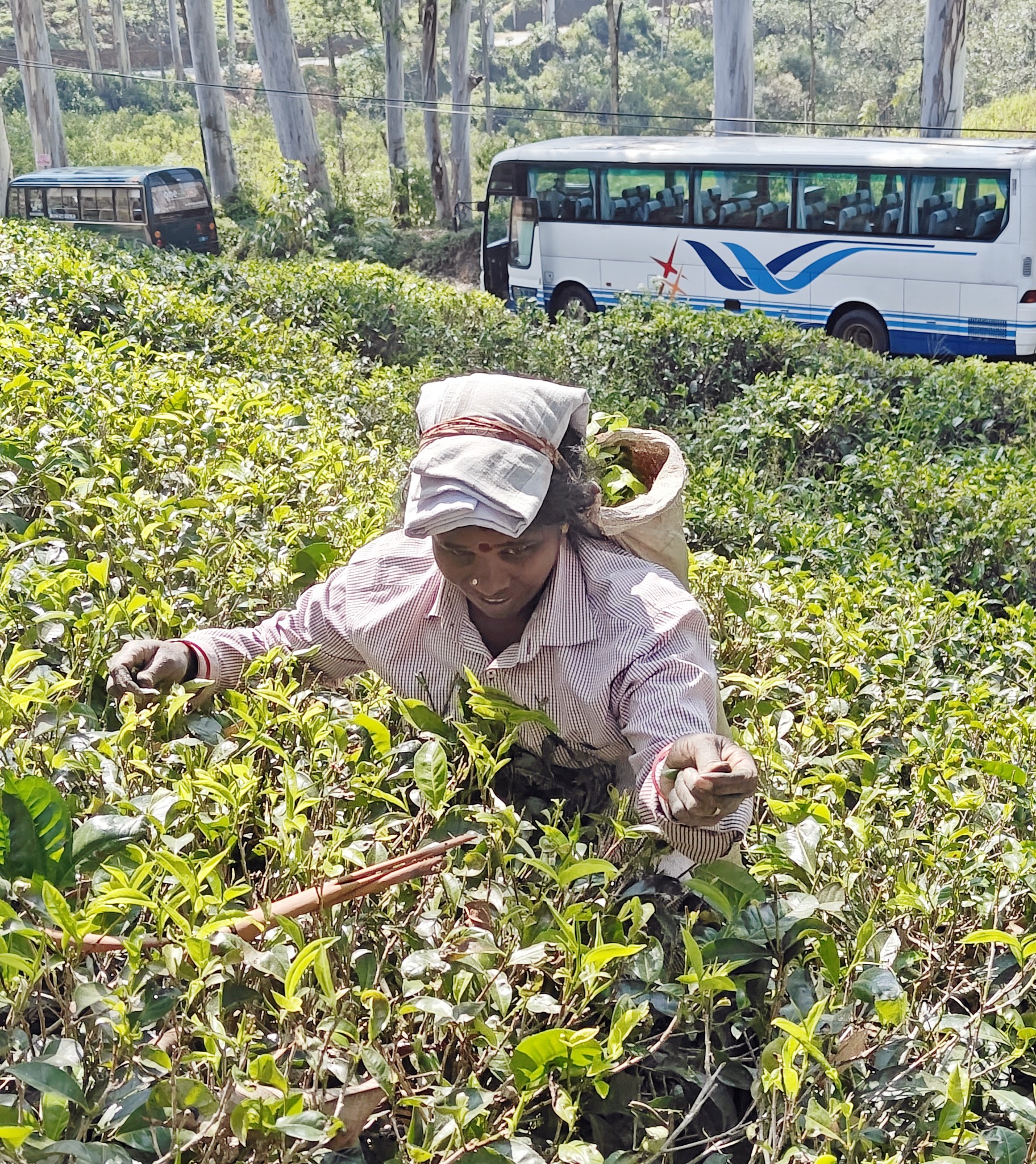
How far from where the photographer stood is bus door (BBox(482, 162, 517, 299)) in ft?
46.5

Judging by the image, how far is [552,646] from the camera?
1808mm

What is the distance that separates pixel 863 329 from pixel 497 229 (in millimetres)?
5098

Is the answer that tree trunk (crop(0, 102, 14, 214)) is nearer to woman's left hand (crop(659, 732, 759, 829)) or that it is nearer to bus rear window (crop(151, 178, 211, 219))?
bus rear window (crop(151, 178, 211, 219))

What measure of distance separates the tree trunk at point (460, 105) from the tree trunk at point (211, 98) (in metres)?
3.76

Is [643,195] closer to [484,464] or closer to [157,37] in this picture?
[484,464]

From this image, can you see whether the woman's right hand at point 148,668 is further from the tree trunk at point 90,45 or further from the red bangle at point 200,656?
the tree trunk at point 90,45

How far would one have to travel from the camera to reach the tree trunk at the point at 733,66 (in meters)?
14.1

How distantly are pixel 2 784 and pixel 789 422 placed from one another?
5273 mm

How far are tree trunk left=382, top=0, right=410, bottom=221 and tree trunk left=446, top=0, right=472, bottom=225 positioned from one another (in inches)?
35.4

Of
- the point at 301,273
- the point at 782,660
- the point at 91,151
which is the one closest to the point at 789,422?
the point at 301,273

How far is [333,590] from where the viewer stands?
1.96 m

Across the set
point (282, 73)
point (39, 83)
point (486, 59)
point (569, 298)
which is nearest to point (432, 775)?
point (569, 298)

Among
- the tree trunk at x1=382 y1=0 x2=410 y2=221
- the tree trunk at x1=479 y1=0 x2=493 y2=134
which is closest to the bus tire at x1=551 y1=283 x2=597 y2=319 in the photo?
the tree trunk at x1=382 y1=0 x2=410 y2=221

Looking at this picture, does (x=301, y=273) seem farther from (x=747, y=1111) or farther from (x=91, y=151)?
(x=91, y=151)
